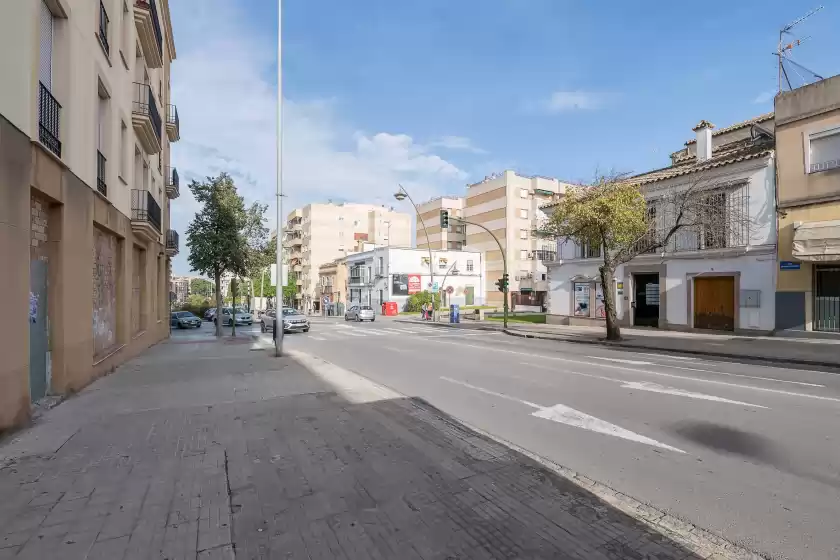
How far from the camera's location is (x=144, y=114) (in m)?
12.9

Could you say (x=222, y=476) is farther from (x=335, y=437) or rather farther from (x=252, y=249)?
(x=252, y=249)

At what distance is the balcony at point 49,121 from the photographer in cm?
667

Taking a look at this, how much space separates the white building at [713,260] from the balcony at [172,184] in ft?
61.5

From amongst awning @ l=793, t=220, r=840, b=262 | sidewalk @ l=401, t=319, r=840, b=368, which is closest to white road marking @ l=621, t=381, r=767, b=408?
sidewalk @ l=401, t=319, r=840, b=368

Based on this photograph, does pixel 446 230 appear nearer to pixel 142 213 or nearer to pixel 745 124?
pixel 745 124

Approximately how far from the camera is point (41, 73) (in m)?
6.88

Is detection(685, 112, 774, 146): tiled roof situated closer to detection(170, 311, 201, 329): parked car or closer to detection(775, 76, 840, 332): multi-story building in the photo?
detection(775, 76, 840, 332): multi-story building

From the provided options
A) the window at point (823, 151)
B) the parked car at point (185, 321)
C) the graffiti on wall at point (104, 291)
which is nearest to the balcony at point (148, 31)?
the graffiti on wall at point (104, 291)

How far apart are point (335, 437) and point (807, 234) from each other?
708 inches

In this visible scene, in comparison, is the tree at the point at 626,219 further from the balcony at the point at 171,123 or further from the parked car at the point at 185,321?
the parked car at the point at 185,321

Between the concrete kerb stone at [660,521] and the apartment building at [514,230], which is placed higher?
the apartment building at [514,230]

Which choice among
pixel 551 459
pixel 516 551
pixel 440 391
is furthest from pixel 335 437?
pixel 440 391

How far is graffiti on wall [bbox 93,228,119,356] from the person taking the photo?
973 cm

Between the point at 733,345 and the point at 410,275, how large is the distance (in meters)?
39.0
